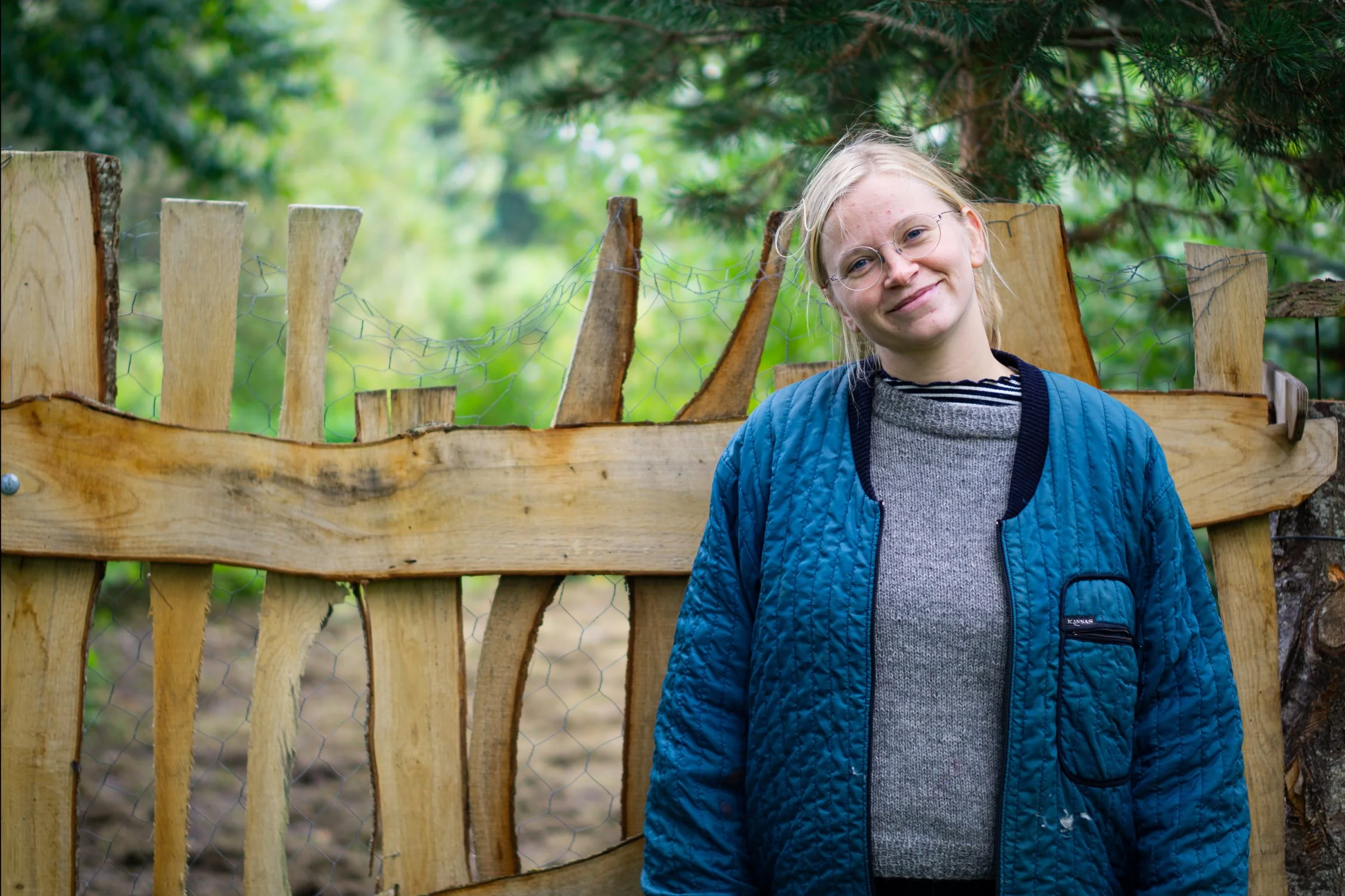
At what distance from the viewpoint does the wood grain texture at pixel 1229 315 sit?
172 cm

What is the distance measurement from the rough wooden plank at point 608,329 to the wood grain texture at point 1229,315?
3.31ft

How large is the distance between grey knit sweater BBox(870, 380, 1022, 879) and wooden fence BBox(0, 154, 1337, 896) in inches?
19.2

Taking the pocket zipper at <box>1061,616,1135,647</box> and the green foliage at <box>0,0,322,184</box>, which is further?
the green foliage at <box>0,0,322,184</box>

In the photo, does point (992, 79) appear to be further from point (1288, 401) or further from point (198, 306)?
point (198, 306)

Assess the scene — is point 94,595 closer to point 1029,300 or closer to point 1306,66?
point 1029,300

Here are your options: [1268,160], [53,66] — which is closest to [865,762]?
[1268,160]

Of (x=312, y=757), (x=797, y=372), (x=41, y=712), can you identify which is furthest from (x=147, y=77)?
(x=797, y=372)

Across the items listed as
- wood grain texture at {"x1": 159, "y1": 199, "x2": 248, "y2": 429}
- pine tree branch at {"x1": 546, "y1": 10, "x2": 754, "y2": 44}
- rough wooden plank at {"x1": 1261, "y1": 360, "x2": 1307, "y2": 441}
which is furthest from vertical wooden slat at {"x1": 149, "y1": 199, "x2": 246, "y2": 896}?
rough wooden plank at {"x1": 1261, "y1": 360, "x2": 1307, "y2": 441}

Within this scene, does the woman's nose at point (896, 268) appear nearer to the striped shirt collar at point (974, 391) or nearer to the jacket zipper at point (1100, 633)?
the striped shirt collar at point (974, 391)

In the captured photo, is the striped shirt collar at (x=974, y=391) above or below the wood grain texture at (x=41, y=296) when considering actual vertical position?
below

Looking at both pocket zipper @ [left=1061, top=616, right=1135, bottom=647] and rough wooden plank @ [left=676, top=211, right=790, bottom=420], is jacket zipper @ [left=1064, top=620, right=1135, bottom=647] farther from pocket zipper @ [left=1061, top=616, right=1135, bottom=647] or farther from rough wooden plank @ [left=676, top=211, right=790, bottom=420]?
rough wooden plank @ [left=676, top=211, right=790, bottom=420]

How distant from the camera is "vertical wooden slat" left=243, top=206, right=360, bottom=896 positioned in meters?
1.72

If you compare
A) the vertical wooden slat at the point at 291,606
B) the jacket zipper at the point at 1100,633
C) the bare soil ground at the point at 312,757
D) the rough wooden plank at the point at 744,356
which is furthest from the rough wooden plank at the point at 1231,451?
the vertical wooden slat at the point at 291,606

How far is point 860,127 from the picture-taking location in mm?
2164
